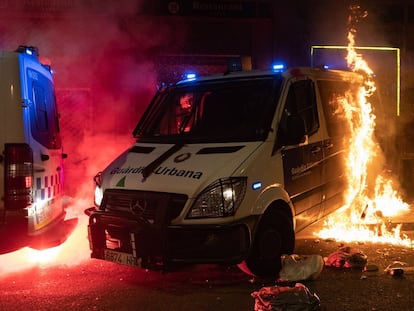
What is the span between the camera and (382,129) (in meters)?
7.32

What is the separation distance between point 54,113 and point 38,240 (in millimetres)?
1602

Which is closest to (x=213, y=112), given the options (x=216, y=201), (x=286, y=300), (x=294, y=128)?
(x=294, y=128)

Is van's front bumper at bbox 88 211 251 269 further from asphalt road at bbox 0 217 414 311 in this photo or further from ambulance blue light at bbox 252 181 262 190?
ambulance blue light at bbox 252 181 262 190

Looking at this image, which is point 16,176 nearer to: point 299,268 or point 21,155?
point 21,155

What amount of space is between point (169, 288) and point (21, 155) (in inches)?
72.4

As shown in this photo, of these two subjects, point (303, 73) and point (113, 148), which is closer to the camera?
point (303, 73)

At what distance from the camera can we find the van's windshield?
4.79 meters

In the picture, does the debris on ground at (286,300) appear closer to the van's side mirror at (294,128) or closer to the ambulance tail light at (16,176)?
the van's side mirror at (294,128)

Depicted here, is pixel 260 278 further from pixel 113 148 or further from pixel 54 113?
pixel 113 148

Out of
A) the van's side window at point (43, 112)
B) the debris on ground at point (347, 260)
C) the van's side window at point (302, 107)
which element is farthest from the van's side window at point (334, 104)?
the van's side window at point (43, 112)

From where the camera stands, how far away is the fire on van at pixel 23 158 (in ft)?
13.8

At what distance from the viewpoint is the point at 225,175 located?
13.8ft

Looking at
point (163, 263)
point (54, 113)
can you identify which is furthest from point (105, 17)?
point (163, 263)

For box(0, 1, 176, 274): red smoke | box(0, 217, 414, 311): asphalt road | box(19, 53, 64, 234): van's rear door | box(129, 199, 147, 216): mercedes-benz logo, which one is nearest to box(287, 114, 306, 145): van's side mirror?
box(0, 217, 414, 311): asphalt road
